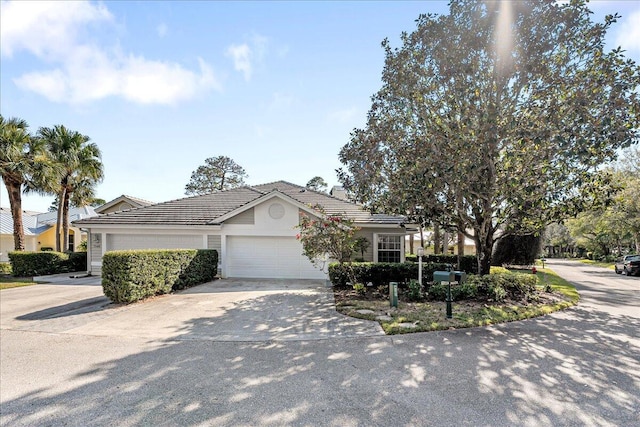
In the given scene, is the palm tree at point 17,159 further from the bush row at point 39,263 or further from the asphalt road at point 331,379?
the asphalt road at point 331,379

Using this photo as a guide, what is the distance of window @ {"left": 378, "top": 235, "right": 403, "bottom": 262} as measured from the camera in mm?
15398

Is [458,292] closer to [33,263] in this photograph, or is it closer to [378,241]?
[378,241]

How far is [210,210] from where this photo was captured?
17.3 meters

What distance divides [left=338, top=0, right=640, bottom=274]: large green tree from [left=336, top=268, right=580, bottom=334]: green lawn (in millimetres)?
2764

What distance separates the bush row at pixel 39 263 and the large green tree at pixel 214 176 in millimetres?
21842

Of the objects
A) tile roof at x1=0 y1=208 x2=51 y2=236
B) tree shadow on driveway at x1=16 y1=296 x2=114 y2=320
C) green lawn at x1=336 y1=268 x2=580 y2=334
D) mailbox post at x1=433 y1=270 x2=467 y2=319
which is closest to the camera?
green lawn at x1=336 y1=268 x2=580 y2=334

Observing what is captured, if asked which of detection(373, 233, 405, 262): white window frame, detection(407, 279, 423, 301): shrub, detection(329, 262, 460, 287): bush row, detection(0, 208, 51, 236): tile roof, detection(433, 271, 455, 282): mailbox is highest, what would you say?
detection(0, 208, 51, 236): tile roof

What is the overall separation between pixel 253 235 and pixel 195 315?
7.10m

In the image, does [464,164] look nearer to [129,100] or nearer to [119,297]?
[119,297]

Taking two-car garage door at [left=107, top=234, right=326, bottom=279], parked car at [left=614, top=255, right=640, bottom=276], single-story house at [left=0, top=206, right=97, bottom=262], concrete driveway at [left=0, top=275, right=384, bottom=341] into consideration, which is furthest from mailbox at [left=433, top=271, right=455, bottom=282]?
single-story house at [left=0, top=206, right=97, bottom=262]

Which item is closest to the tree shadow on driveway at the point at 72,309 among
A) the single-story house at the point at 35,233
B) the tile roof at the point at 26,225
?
the single-story house at the point at 35,233

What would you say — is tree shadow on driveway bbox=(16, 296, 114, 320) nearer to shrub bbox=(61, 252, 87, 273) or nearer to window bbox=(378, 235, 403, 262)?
shrub bbox=(61, 252, 87, 273)

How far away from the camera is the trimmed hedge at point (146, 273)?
30.8 ft

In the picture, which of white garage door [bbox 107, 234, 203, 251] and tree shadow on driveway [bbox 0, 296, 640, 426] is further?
white garage door [bbox 107, 234, 203, 251]
